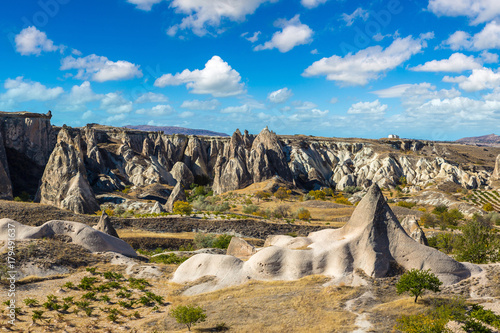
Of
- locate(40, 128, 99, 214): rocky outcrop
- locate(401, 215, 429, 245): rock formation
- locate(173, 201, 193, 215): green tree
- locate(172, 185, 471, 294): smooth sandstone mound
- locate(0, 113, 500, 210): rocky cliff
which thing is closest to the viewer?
locate(172, 185, 471, 294): smooth sandstone mound

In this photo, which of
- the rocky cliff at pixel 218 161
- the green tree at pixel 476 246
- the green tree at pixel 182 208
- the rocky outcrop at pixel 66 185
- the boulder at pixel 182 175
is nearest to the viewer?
the green tree at pixel 476 246

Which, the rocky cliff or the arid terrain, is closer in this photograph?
the arid terrain

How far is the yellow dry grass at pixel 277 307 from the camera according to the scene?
1107 cm

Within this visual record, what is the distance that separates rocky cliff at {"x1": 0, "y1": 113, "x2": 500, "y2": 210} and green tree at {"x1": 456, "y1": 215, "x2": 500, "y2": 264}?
38.8 meters

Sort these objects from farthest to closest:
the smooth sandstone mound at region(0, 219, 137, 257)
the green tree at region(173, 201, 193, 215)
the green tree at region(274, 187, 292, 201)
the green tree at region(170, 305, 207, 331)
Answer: the green tree at region(274, 187, 292, 201) → the green tree at region(173, 201, 193, 215) → the smooth sandstone mound at region(0, 219, 137, 257) → the green tree at region(170, 305, 207, 331)

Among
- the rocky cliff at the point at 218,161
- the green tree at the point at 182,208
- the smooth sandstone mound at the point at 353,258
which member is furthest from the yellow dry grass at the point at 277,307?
the rocky cliff at the point at 218,161

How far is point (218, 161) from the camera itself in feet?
213

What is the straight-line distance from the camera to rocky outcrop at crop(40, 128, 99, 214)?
35.8 meters

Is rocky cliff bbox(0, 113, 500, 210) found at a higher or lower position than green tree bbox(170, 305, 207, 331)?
higher

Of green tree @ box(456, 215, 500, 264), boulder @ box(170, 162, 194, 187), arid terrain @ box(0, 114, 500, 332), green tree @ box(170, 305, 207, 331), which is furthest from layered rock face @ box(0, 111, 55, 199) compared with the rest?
green tree @ box(456, 215, 500, 264)

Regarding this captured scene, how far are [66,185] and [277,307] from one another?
33878mm

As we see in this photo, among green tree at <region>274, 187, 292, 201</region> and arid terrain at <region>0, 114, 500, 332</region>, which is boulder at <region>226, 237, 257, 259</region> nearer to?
arid terrain at <region>0, 114, 500, 332</region>

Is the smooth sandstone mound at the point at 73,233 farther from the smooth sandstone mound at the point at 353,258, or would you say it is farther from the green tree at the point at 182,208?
the green tree at the point at 182,208

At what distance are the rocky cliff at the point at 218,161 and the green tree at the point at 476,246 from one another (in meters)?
38.8
